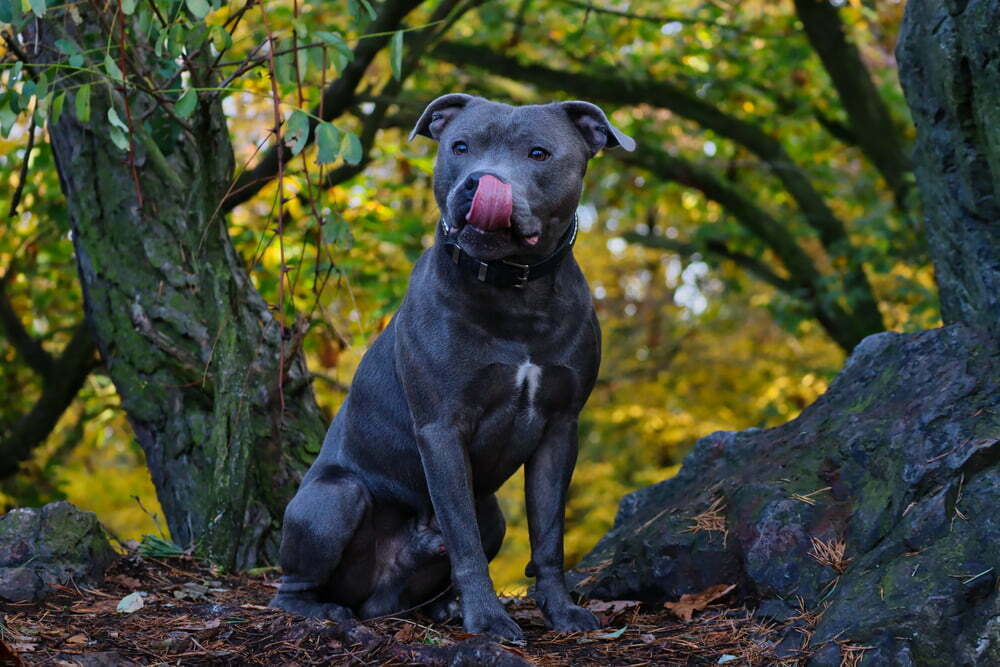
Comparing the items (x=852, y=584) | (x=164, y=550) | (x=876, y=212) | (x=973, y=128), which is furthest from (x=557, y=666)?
(x=876, y=212)

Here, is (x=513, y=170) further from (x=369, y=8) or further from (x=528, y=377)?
(x=369, y=8)

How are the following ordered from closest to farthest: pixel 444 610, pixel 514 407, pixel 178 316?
pixel 514 407 < pixel 444 610 < pixel 178 316

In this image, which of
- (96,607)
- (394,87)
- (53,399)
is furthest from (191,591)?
A: (394,87)

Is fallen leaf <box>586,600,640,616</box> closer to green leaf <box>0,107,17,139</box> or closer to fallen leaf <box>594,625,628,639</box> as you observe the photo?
fallen leaf <box>594,625,628,639</box>

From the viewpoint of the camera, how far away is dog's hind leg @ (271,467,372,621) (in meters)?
4.07

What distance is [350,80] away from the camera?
703cm

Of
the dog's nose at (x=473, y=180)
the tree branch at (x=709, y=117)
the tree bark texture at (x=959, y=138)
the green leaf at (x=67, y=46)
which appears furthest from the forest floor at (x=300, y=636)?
the tree branch at (x=709, y=117)

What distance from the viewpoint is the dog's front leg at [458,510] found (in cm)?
378

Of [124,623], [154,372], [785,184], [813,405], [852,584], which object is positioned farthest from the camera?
[785,184]

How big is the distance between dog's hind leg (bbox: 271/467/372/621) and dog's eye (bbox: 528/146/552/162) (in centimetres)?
147

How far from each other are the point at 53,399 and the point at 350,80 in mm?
3395

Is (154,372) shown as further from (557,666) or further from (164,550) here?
(557,666)

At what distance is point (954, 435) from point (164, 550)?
133 inches

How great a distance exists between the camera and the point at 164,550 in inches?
191
